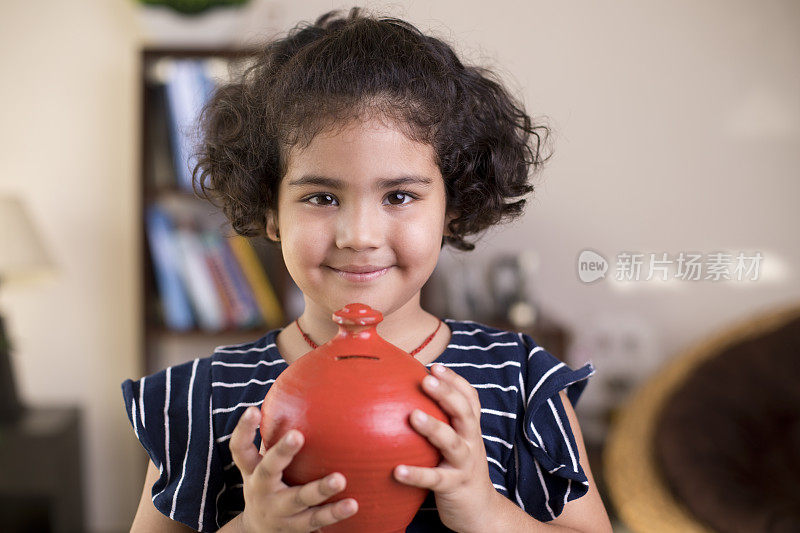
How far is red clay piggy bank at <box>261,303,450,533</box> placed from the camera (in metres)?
0.61

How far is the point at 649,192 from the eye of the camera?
2.08 metres

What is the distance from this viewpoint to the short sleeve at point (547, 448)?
852 mm

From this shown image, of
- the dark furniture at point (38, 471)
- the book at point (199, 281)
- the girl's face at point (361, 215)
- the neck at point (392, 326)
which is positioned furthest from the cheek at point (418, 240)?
the dark furniture at point (38, 471)

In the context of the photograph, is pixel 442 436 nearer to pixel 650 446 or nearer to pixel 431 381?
pixel 431 381

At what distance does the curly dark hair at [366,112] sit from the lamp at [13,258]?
121cm

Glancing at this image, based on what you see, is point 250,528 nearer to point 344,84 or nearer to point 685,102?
point 344,84

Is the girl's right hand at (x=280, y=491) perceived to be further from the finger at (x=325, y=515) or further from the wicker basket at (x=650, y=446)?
the wicker basket at (x=650, y=446)

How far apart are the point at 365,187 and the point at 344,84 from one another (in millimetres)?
137

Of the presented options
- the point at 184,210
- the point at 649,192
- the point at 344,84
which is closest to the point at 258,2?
the point at 184,210

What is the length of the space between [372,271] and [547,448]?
0.31 metres

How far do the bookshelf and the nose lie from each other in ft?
4.42

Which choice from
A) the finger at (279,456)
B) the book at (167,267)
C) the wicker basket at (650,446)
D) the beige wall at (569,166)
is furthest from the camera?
the book at (167,267)

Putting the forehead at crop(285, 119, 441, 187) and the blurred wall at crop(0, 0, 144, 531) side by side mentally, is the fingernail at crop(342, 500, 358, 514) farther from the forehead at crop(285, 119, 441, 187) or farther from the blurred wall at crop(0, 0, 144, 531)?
the blurred wall at crop(0, 0, 144, 531)

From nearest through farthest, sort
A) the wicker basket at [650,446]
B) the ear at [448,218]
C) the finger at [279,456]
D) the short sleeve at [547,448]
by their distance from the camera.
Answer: the finger at [279,456]
the short sleeve at [547,448]
the ear at [448,218]
the wicker basket at [650,446]
